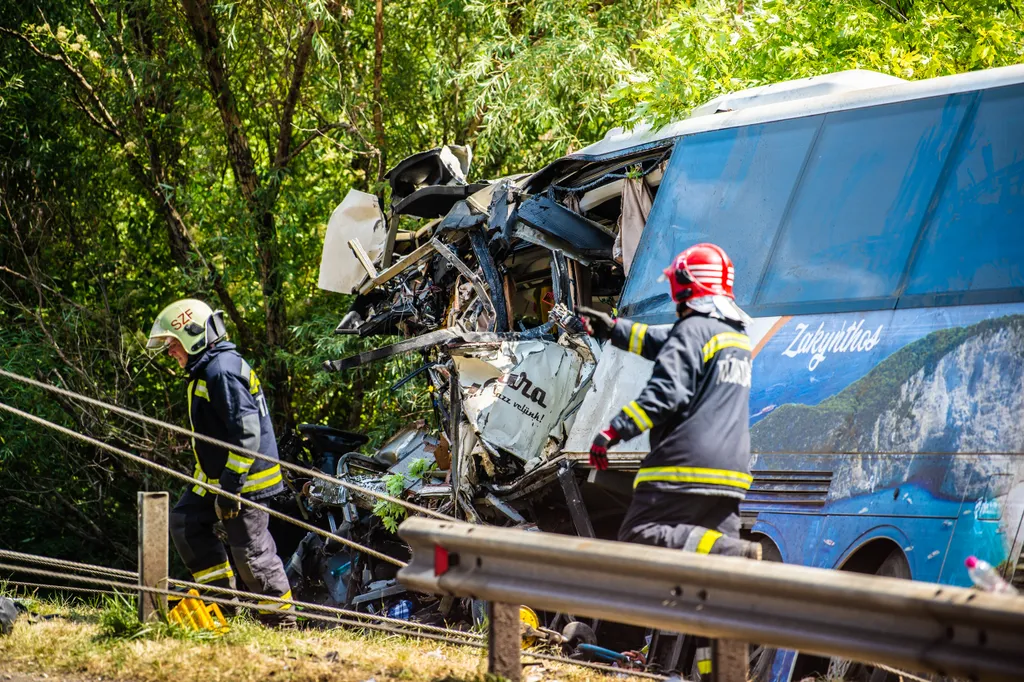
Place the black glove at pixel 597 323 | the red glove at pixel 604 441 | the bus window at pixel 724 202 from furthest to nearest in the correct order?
the bus window at pixel 724 202
the black glove at pixel 597 323
the red glove at pixel 604 441

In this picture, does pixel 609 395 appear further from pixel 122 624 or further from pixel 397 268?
pixel 397 268

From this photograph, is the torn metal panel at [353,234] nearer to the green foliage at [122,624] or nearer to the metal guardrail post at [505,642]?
the green foliage at [122,624]

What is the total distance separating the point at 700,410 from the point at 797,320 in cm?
116

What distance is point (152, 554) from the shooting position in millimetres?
5121

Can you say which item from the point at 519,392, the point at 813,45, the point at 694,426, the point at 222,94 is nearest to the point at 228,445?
the point at 519,392

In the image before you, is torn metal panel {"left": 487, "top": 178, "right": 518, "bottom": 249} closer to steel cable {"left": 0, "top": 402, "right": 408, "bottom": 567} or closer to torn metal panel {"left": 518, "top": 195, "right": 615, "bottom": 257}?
torn metal panel {"left": 518, "top": 195, "right": 615, "bottom": 257}

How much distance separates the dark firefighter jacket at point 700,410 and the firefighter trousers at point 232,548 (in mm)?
2793

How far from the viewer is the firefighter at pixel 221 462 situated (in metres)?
6.05

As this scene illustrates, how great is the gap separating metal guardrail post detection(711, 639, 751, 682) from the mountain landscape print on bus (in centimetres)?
160

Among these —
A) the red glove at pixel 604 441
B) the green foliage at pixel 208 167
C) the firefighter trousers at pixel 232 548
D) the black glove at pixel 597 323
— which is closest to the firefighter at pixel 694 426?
the red glove at pixel 604 441

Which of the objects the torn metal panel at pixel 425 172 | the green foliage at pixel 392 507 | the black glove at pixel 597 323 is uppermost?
the torn metal panel at pixel 425 172

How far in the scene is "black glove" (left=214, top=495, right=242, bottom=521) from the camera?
602cm

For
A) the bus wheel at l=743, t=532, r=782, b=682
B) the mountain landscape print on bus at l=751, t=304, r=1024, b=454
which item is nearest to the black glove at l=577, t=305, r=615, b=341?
the mountain landscape print on bus at l=751, t=304, r=1024, b=454

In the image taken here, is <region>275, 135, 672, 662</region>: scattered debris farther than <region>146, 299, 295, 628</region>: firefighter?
Yes
